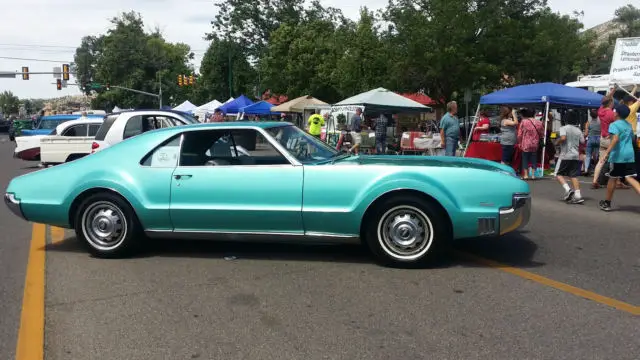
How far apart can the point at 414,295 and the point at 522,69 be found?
2653 cm

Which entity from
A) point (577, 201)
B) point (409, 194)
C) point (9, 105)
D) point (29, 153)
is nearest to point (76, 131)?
point (29, 153)

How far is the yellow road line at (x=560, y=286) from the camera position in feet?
14.5

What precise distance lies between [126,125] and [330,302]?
8.67 m

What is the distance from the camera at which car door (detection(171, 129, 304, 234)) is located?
5566 millimetres

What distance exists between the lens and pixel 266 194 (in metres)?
5.59

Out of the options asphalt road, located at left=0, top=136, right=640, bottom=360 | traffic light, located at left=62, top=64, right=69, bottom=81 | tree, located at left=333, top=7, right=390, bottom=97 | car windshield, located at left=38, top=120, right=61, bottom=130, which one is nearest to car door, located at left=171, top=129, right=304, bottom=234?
asphalt road, located at left=0, top=136, right=640, bottom=360

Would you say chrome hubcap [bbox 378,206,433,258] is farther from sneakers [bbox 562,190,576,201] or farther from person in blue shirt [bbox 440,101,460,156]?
person in blue shirt [bbox 440,101,460,156]

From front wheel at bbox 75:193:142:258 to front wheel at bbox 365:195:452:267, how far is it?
2.39 meters

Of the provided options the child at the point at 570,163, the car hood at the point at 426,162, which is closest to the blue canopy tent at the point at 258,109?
the child at the point at 570,163

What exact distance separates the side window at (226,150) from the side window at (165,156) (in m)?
0.07

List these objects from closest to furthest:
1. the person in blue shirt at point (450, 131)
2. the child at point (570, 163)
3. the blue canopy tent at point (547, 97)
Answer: the child at point (570, 163) → the person in blue shirt at point (450, 131) → the blue canopy tent at point (547, 97)

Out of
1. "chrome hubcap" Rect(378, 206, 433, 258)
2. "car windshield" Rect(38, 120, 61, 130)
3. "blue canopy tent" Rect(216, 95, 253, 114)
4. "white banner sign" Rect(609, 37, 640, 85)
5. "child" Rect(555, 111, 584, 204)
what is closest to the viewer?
"chrome hubcap" Rect(378, 206, 433, 258)

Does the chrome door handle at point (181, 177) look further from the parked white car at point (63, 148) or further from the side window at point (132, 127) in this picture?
the parked white car at point (63, 148)

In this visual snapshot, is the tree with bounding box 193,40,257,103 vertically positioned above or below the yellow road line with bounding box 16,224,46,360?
above
